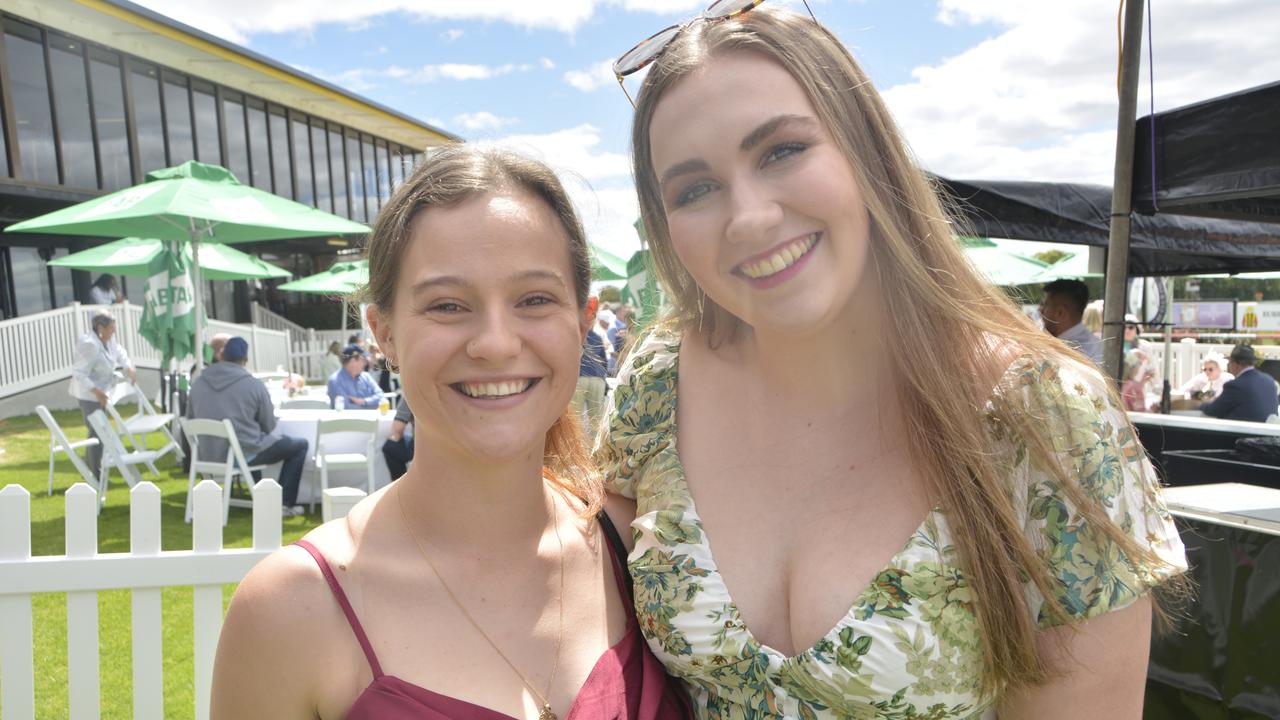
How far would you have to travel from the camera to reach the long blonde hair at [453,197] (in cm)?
149

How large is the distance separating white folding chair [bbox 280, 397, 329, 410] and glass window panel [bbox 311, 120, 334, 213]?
13.8 meters

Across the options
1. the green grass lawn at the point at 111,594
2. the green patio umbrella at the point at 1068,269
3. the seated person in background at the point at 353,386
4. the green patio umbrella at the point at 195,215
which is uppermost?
the green patio umbrella at the point at 195,215

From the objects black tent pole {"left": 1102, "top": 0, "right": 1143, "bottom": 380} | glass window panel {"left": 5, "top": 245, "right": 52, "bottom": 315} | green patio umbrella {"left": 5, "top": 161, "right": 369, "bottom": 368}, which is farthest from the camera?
glass window panel {"left": 5, "top": 245, "right": 52, "bottom": 315}

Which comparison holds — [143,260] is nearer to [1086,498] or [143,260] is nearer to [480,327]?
[480,327]

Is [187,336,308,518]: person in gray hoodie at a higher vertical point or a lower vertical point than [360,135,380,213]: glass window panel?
lower

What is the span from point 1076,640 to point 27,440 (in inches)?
513

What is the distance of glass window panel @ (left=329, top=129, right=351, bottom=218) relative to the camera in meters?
23.1

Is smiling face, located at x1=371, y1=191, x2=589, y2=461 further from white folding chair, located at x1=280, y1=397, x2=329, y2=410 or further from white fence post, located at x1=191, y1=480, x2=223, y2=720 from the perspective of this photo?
white folding chair, located at x1=280, y1=397, x2=329, y2=410

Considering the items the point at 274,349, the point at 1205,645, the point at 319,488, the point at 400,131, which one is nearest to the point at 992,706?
the point at 1205,645

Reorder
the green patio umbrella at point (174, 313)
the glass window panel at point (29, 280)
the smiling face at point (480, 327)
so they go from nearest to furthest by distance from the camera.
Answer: the smiling face at point (480, 327) → the green patio umbrella at point (174, 313) → the glass window panel at point (29, 280)

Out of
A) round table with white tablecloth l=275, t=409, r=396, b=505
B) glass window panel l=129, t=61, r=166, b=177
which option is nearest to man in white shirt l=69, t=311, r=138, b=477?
round table with white tablecloth l=275, t=409, r=396, b=505

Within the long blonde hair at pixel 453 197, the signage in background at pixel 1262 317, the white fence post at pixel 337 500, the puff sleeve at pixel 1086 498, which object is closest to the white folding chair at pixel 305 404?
the white fence post at pixel 337 500

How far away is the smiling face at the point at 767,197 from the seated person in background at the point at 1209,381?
35.4ft

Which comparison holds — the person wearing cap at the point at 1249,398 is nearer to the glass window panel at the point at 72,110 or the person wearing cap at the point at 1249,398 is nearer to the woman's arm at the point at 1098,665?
the woman's arm at the point at 1098,665
